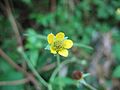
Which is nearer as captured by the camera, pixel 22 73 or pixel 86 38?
pixel 22 73

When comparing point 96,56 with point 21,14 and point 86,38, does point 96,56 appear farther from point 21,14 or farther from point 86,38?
point 21,14

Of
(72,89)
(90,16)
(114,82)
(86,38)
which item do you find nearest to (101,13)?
(90,16)

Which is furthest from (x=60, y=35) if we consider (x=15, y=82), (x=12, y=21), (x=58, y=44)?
(x=12, y=21)

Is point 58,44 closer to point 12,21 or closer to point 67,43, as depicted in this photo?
point 67,43

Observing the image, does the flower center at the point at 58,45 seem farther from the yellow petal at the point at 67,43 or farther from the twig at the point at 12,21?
the twig at the point at 12,21

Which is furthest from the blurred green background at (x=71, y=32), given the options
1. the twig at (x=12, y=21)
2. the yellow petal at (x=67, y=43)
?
the yellow petal at (x=67, y=43)

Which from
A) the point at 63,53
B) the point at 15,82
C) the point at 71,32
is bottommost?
the point at 63,53
